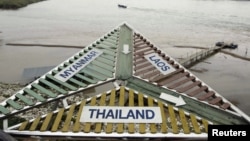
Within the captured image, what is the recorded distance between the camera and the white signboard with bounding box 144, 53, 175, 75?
9.07m

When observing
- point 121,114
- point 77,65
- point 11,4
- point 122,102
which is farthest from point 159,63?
point 11,4

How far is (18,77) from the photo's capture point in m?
17.0

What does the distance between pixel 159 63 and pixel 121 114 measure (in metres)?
3.64

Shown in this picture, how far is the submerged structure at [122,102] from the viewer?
5852 mm

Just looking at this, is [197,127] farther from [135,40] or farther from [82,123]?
[135,40]

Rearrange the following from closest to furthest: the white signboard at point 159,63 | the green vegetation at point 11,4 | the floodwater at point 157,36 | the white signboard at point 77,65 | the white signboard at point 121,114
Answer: the white signboard at point 121,114, the white signboard at point 77,65, the white signboard at point 159,63, the floodwater at point 157,36, the green vegetation at point 11,4

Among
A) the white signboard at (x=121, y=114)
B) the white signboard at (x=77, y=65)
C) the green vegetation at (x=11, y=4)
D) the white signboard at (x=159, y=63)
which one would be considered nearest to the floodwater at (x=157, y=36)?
the green vegetation at (x=11, y=4)

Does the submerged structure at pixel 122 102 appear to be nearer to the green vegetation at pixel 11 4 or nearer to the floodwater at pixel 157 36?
the floodwater at pixel 157 36

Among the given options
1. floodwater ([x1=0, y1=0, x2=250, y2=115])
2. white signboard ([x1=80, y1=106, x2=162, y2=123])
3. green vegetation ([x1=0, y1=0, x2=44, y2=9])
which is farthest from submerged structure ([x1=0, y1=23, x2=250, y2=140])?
green vegetation ([x1=0, y1=0, x2=44, y2=9])

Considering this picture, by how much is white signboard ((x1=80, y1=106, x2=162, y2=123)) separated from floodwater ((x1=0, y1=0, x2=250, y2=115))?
9469mm

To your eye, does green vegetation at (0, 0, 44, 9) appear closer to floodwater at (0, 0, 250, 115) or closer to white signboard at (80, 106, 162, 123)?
floodwater at (0, 0, 250, 115)

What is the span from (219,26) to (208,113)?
37873 millimetres

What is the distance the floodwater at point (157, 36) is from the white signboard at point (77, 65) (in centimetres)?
824

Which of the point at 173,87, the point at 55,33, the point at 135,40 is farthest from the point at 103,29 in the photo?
the point at 173,87
